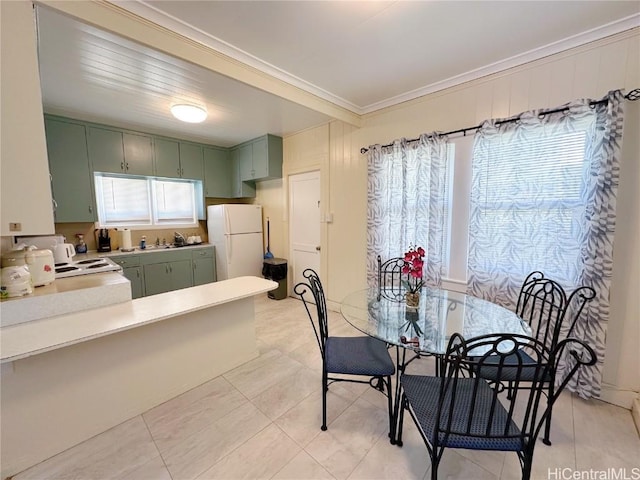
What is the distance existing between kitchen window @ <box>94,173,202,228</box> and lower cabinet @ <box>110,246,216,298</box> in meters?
0.69

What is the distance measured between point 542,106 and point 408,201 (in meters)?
1.27

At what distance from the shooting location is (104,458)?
60.6 inches

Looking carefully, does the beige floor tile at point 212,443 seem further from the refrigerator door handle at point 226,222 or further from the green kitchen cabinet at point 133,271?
the refrigerator door handle at point 226,222

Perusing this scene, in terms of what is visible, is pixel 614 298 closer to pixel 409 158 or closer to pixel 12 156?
pixel 409 158

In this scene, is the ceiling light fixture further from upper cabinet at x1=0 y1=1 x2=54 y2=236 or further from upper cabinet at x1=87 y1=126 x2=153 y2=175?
upper cabinet at x1=87 y1=126 x2=153 y2=175

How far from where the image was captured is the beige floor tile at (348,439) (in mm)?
1498

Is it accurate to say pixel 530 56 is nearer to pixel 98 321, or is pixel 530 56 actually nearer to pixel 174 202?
pixel 98 321

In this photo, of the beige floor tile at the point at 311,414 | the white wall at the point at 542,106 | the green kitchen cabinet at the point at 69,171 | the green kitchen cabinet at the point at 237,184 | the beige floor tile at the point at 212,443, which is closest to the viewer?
the beige floor tile at the point at 212,443

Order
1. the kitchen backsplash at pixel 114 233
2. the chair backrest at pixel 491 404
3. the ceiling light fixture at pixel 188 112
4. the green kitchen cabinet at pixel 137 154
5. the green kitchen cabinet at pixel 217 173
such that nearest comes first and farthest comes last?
the chair backrest at pixel 491 404
the ceiling light fixture at pixel 188 112
the kitchen backsplash at pixel 114 233
the green kitchen cabinet at pixel 137 154
the green kitchen cabinet at pixel 217 173

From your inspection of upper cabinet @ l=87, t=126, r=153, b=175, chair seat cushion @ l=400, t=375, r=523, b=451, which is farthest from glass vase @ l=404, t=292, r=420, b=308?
upper cabinet @ l=87, t=126, r=153, b=175

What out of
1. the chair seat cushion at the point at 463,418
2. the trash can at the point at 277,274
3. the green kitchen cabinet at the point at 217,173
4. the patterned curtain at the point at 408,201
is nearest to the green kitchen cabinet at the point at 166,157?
the green kitchen cabinet at the point at 217,173

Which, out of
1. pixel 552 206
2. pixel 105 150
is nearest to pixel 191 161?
pixel 105 150

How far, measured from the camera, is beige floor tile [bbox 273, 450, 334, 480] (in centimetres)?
142

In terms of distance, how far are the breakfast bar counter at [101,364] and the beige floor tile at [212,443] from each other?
0.51m
